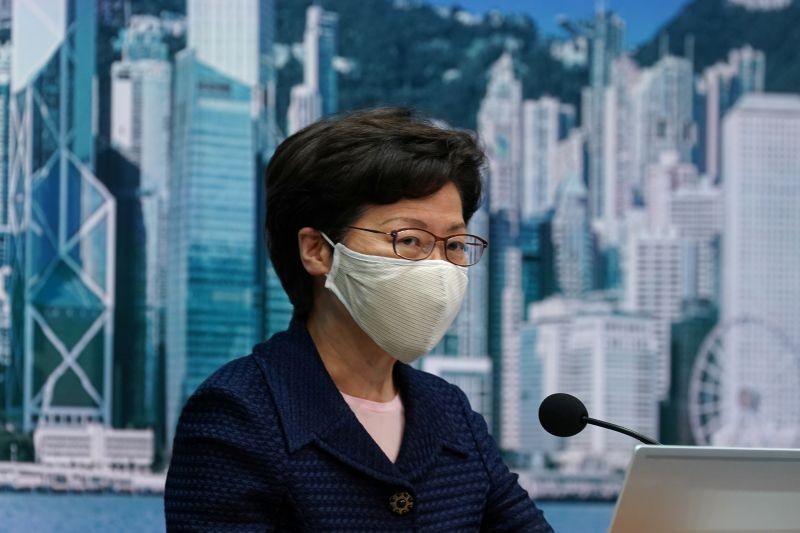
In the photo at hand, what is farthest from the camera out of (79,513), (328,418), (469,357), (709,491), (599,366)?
(599,366)


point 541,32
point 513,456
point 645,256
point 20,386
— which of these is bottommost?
point 513,456

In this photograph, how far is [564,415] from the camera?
145 cm

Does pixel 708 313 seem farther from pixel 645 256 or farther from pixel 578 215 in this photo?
pixel 578 215

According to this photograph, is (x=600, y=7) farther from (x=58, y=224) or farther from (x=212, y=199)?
(x=58, y=224)

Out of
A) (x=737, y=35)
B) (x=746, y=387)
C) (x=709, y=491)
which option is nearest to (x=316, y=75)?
(x=737, y=35)

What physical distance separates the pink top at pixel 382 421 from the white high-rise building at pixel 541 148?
11.9 feet

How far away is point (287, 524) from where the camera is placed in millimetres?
1329

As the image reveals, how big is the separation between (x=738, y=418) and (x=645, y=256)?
0.80 m

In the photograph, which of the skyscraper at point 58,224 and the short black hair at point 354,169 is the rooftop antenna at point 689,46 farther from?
the short black hair at point 354,169

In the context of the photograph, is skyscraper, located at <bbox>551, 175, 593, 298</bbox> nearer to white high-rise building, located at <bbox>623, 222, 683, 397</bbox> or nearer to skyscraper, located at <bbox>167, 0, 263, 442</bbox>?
white high-rise building, located at <bbox>623, 222, 683, 397</bbox>

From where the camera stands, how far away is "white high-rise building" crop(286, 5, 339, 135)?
15.5 ft

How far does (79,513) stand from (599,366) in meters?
2.18

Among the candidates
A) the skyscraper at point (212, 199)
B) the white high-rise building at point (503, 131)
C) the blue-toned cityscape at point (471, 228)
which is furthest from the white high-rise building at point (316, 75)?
the white high-rise building at point (503, 131)

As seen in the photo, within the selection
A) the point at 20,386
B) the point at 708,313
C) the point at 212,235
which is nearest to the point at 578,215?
the point at 708,313
